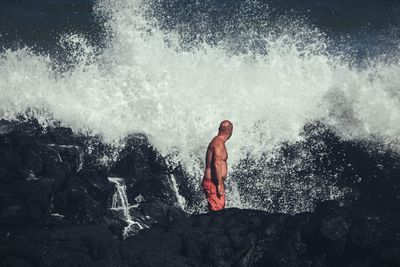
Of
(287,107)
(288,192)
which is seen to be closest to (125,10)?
(287,107)

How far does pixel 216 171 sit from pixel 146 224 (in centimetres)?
143

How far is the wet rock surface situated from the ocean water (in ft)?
3.88

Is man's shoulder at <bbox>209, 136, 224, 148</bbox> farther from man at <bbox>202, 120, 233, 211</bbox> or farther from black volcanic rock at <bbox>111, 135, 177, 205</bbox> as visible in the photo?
black volcanic rock at <bbox>111, 135, 177, 205</bbox>

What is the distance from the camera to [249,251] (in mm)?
6281

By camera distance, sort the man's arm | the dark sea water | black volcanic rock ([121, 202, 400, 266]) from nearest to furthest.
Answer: black volcanic rock ([121, 202, 400, 266]), the man's arm, the dark sea water

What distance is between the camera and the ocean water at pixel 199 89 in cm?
1024

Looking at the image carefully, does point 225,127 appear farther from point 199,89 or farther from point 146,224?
point 199,89

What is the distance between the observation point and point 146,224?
7723mm

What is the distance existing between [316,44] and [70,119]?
7323 millimetres

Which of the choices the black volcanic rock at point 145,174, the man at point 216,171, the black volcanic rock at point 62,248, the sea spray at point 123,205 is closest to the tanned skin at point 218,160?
the man at point 216,171

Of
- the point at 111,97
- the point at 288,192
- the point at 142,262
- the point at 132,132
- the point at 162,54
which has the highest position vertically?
the point at 162,54

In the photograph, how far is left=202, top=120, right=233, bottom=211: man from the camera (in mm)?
7895

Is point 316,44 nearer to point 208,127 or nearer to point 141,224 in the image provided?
point 208,127

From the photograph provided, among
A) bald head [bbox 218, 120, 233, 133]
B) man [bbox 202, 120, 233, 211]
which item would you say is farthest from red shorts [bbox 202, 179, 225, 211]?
bald head [bbox 218, 120, 233, 133]
